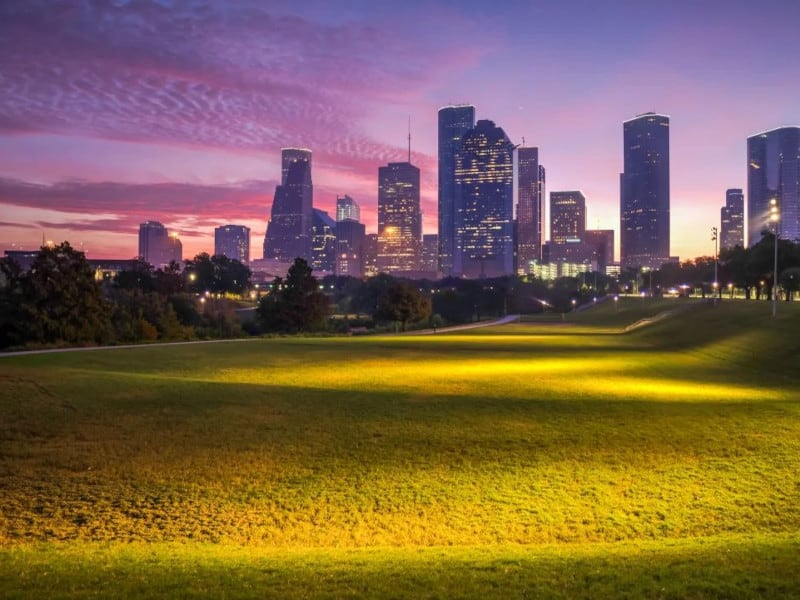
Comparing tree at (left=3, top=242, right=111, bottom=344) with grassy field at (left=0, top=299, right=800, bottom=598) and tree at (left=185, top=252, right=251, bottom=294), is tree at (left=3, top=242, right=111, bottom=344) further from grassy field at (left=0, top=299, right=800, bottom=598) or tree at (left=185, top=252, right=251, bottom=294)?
tree at (left=185, top=252, right=251, bottom=294)

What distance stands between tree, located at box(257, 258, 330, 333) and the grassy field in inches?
1633

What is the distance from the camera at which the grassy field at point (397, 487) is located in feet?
24.1

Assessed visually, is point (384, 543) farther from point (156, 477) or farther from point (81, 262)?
point (81, 262)

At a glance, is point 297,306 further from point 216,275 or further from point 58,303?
point 216,275

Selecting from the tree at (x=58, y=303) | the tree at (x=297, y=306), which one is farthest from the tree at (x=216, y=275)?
the tree at (x=58, y=303)

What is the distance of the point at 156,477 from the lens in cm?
1262

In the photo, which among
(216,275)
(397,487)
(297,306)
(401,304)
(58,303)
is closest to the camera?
(397,487)

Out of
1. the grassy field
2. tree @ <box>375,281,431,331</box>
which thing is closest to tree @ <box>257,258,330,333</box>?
tree @ <box>375,281,431,331</box>

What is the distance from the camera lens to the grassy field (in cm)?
735

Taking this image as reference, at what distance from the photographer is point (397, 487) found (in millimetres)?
12023

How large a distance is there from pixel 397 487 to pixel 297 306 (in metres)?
57.2

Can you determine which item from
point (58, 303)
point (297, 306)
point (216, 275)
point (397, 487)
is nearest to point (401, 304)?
point (297, 306)

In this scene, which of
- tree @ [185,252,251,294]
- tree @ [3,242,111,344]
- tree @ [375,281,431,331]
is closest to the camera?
tree @ [3,242,111,344]

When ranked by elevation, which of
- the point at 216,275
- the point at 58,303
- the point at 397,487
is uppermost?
the point at 216,275
